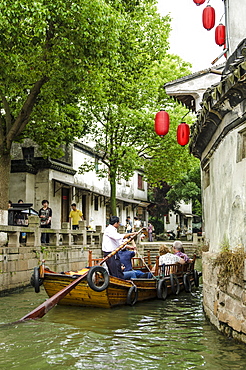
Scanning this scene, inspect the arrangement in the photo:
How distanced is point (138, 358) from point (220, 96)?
389 cm

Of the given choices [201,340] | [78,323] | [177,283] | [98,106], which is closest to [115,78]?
[98,106]

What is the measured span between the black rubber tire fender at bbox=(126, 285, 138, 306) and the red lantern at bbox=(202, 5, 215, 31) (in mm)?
6479

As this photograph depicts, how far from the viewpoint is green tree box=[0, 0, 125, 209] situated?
1185cm

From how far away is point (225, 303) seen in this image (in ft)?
22.7

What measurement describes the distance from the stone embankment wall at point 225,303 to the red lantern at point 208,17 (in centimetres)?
573

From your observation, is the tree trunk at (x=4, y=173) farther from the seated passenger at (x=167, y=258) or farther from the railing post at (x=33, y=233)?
the seated passenger at (x=167, y=258)

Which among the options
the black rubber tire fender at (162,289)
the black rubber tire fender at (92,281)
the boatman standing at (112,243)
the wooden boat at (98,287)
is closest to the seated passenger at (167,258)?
the black rubber tire fender at (162,289)

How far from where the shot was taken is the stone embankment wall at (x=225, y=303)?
618 cm

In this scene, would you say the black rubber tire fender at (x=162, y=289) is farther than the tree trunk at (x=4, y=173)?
No

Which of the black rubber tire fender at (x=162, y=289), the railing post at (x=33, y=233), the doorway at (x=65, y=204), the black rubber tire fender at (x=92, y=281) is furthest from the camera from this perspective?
the doorway at (x=65, y=204)

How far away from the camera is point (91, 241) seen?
754 inches

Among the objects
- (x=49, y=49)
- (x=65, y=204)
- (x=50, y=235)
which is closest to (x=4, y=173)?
(x=50, y=235)

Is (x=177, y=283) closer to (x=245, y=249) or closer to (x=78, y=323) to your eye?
(x=78, y=323)

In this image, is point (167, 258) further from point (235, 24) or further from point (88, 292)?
point (235, 24)
